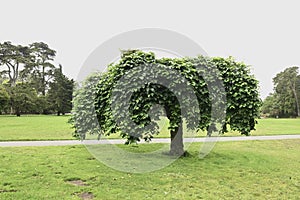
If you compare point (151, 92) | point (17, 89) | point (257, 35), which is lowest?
point (151, 92)

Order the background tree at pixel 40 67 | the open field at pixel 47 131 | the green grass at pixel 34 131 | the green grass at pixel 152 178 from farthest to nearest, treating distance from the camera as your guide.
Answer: the background tree at pixel 40 67
the open field at pixel 47 131
the green grass at pixel 34 131
the green grass at pixel 152 178

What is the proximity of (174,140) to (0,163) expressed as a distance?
525 cm

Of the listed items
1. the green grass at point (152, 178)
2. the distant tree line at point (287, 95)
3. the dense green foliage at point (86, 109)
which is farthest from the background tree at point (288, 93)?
the dense green foliage at point (86, 109)

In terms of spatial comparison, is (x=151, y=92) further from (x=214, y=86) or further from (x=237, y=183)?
(x=237, y=183)

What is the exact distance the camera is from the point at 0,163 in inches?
281

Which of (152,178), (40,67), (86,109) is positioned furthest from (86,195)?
(40,67)

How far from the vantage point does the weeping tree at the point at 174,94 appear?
727cm

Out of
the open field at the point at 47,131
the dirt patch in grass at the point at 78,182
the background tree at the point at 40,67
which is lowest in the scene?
the dirt patch in grass at the point at 78,182

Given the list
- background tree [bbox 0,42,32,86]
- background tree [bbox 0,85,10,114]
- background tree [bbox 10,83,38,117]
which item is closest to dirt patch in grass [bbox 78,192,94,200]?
background tree [bbox 0,85,10,114]

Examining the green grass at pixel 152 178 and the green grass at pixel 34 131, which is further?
the green grass at pixel 34 131

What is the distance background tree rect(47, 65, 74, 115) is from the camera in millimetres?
45938

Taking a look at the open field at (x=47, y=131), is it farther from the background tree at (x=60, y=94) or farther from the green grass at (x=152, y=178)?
the background tree at (x=60, y=94)

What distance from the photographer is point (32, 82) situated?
154 feet

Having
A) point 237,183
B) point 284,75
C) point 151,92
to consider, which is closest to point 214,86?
point 151,92
